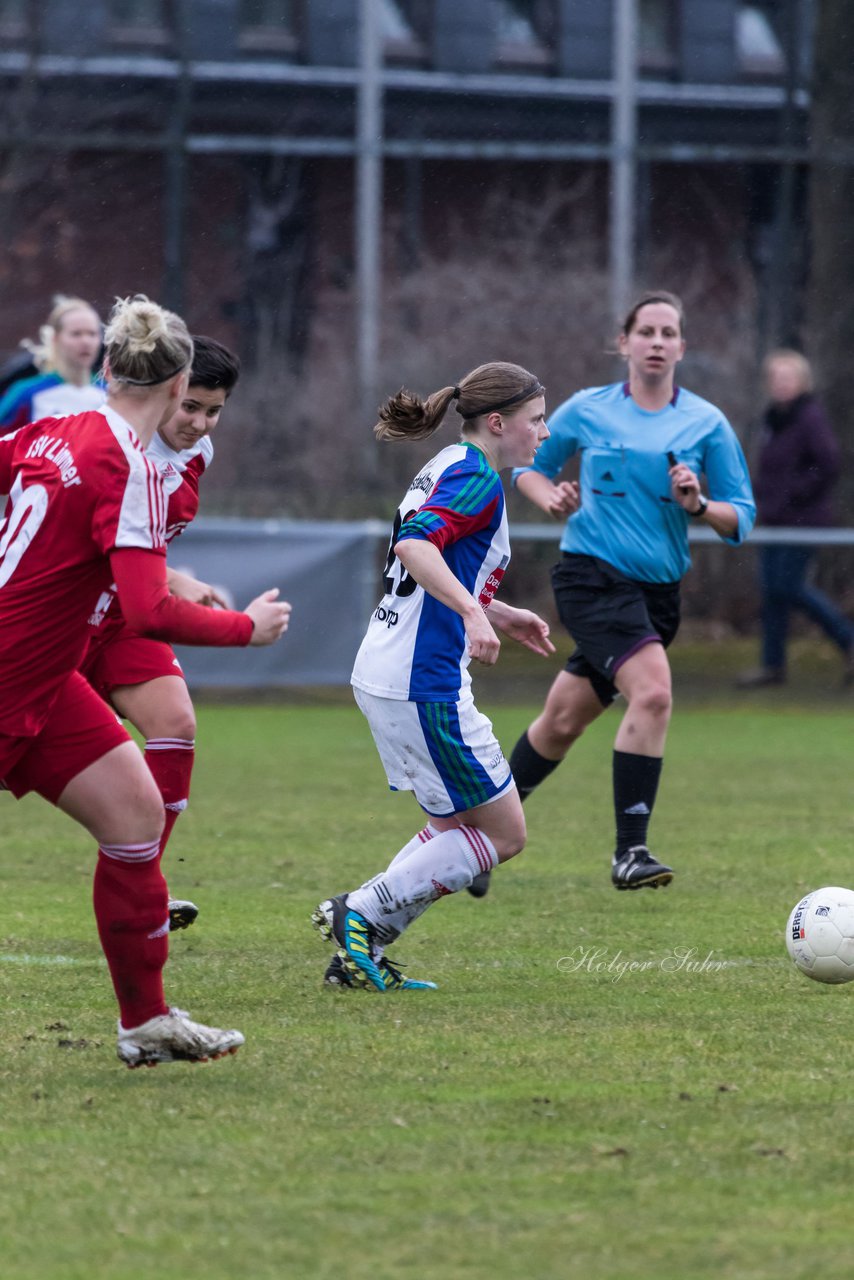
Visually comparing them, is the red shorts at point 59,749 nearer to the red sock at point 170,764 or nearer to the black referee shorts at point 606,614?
the red sock at point 170,764

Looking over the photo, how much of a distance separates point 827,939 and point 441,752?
111cm

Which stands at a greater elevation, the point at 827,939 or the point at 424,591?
the point at 424,591

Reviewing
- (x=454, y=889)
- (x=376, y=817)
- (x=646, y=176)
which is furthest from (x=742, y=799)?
(x=646, y=176)

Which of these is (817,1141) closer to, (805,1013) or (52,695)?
(805,1013)

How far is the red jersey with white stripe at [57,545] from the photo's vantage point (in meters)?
4.00

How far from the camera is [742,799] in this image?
9375 millimetres

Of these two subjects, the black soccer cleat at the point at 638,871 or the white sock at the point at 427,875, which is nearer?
the white sock at the point at 427,875

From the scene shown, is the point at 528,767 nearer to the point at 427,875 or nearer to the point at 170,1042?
the point at 427,875

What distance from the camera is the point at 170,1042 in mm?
4316

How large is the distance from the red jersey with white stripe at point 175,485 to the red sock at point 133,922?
1376mm

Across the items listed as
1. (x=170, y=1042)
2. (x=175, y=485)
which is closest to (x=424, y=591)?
(x=175, y=485)

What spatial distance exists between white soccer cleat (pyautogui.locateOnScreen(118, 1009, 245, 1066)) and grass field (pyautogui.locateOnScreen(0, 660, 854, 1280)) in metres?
0.04

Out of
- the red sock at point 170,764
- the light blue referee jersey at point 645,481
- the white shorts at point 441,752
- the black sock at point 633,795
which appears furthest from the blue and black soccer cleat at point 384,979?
the light blue referee jersey at point 645,481

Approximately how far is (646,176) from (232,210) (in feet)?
13.8
